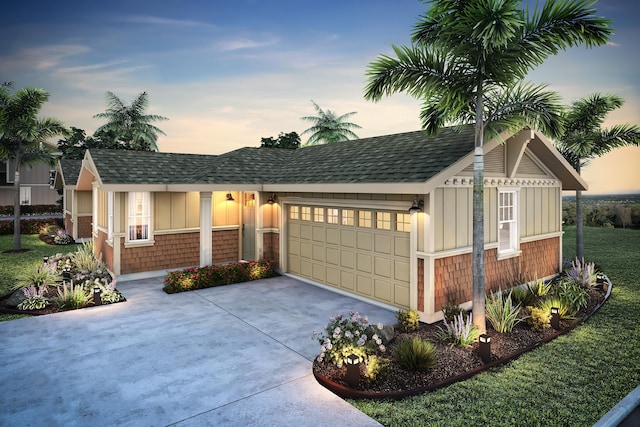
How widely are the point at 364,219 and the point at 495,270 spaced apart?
3526mm

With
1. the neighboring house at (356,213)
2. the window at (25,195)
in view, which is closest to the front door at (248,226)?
the neighboring house at (356,213)

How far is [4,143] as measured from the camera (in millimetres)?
17797

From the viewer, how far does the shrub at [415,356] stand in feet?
17.9

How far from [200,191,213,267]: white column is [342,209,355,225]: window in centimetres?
466

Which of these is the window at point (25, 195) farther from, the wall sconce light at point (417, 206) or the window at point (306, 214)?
the wall sconce light at point (417, 206)

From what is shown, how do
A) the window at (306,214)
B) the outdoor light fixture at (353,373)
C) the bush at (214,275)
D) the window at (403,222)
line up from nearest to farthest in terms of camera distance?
the outdoor light fixture at (353,373) < the window at (403,222) < the bush at (214,275) < the window at (306,214)

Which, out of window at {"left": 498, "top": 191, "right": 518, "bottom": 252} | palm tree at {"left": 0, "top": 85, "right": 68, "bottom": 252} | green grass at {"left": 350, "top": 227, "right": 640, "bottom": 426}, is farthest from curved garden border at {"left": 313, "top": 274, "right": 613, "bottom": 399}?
palm tree at {"left": 0, "top": 85, "right": 68, "bottom": 252}

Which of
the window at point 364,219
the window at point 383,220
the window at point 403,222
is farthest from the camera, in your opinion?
the window at point 364,219

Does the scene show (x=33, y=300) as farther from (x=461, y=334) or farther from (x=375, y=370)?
(x=461, y=334)

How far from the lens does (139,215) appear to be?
1169 centimetres

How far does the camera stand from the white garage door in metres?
8.53

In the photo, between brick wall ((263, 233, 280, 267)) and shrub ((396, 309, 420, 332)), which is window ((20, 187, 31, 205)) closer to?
brick wall ((263, 233, 280, 267))

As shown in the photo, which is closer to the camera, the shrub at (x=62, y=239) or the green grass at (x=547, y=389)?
the green grass at (x=547, y=389)

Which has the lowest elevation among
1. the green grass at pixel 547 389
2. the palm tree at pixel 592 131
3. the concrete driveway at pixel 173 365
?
the green grass at pixel 547 389
